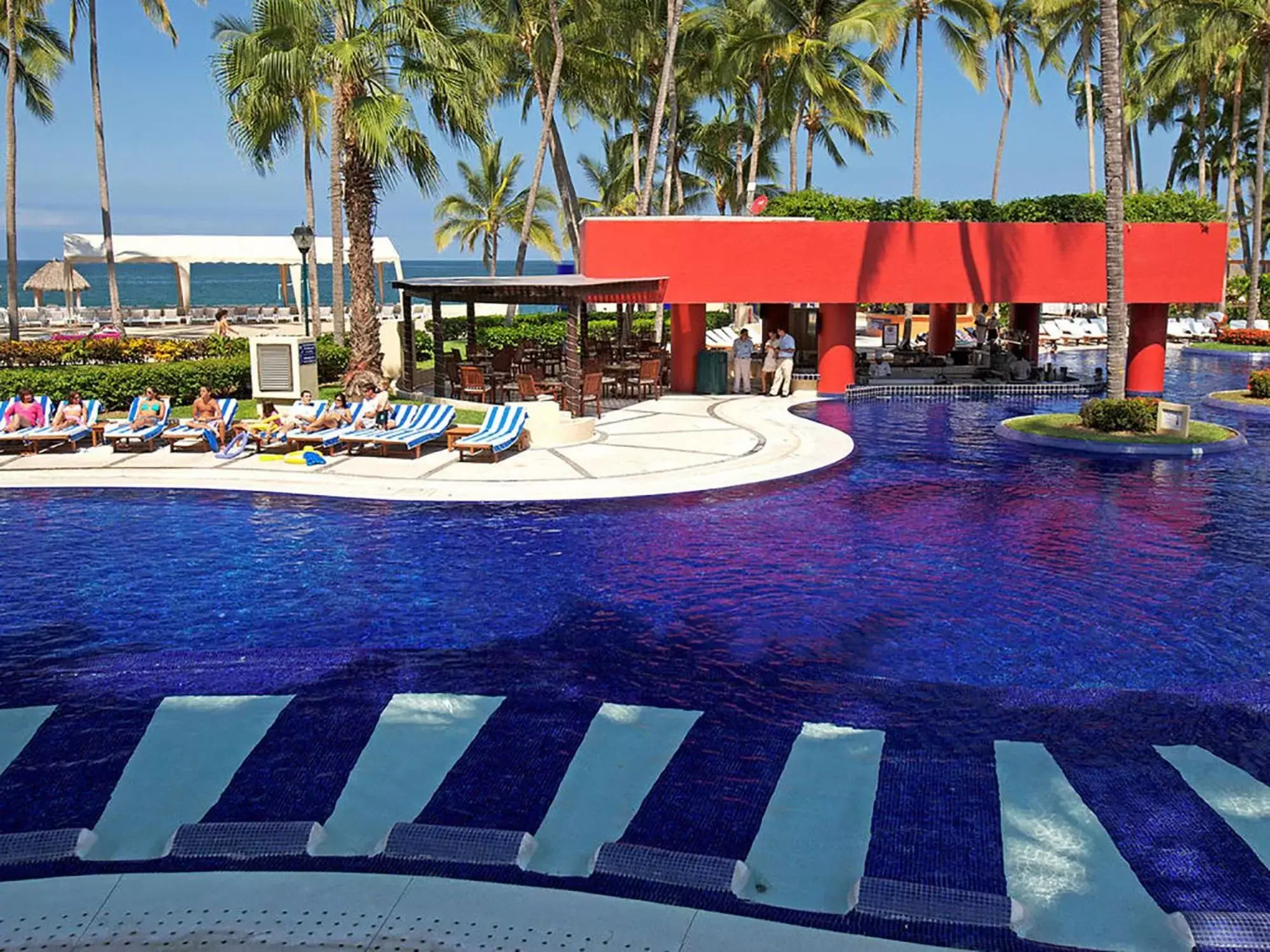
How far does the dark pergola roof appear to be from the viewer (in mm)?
21797

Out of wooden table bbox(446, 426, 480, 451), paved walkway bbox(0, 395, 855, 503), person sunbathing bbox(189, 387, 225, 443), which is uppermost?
person sunbathing bbox(189, 387, 225, 443)

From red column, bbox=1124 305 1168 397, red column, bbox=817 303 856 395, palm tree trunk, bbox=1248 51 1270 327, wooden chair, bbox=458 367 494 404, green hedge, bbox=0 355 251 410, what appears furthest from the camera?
palm tree trunk, bbox=1248 51 1270 327

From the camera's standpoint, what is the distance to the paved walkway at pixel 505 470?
15.8m

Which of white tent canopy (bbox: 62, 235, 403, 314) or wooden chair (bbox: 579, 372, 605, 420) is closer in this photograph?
wooden chair (bbox: 579, 372, 605, 420)

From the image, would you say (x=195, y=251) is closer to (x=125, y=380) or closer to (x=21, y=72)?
(x=21, y=72)

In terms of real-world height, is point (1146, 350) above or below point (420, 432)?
above

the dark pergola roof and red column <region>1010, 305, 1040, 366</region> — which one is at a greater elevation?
the dark pergola roof

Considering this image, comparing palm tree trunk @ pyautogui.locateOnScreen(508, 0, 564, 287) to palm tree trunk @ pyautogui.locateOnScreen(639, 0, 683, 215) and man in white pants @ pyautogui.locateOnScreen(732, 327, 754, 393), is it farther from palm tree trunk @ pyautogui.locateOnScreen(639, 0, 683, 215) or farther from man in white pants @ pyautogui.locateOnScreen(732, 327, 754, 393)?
man in white pants @ pyautogui.locateOnScreen(732, 327, 754, 393)

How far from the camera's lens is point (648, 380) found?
26.0 m

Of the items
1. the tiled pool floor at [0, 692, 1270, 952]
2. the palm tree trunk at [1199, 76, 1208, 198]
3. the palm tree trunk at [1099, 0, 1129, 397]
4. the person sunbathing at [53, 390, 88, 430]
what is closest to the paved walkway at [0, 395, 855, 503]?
the person sunbathing at [53, 390, 88, 430]

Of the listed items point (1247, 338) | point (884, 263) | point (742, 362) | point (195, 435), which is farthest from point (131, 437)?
point (1247, 338)

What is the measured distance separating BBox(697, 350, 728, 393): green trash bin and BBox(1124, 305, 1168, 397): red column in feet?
32.7

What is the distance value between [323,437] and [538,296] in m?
5.91

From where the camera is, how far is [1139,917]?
5.43 meters
